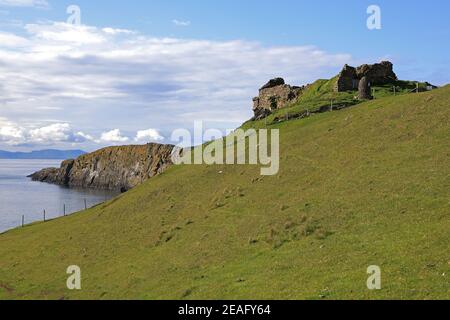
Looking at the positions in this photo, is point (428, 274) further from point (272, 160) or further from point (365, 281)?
point (272, 160)

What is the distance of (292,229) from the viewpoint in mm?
34812

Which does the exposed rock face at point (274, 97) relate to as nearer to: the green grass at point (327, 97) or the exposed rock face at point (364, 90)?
the green grass at point (327, 97)

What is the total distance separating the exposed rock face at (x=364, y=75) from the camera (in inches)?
3647

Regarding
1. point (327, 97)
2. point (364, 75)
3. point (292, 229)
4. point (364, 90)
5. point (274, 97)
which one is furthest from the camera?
point (274, 97)

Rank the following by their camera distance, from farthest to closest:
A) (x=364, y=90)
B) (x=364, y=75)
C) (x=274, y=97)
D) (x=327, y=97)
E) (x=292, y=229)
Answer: (x=274, y=97), (x=364, y=75), (x=327, y=97), (x=364, y=90), (x=292, y=229)

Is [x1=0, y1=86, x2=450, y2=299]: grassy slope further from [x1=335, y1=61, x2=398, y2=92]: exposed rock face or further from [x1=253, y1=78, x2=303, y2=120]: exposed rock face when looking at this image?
[x1=253, y1=78, x2=303, y2=120]: exposed rock face

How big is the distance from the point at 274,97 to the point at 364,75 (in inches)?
999

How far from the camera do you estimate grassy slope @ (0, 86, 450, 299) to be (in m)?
25.5

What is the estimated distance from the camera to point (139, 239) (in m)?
46.8

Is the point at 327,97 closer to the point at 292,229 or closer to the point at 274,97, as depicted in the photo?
the point at 274,97

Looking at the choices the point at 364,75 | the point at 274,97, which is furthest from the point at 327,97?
the point at 274,97

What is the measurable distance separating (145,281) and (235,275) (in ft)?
25.4

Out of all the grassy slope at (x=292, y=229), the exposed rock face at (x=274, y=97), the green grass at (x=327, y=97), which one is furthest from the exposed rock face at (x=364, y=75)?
the grassy slope at (x=292, y=229)
